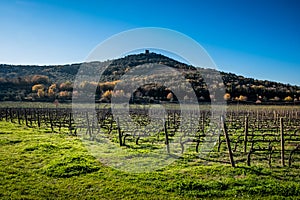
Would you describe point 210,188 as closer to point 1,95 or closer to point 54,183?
point 54,183

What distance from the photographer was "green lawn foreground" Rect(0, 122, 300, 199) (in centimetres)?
823

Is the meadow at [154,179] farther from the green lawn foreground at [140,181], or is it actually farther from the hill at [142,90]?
the hill at [142,90]

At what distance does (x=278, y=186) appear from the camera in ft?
28.1

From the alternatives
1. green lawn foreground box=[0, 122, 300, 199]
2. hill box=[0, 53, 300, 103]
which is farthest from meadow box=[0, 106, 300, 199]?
hill box=[0, 53, 300, 103]

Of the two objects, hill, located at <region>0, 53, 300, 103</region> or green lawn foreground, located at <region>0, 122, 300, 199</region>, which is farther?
hill, located at <region>0, 53, 300, 103</region>

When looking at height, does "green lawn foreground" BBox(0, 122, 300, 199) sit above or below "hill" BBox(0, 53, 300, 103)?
below

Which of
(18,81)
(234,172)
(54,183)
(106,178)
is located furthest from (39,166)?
(18,81)

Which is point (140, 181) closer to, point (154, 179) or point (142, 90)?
point (154, 179)

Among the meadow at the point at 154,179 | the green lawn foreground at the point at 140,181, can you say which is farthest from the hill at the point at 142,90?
the green lawn foreground at the point at 140,181

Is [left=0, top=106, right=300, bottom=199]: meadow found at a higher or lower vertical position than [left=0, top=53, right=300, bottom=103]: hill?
lower

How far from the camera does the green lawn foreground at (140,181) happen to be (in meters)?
8.23

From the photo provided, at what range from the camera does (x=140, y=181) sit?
30.9ft

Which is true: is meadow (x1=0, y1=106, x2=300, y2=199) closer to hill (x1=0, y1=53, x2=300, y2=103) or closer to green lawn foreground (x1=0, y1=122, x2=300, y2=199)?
green lawn foreground (x1=0, y1=122, x2=300, y2=199)

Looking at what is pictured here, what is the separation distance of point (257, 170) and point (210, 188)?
2500 mm
